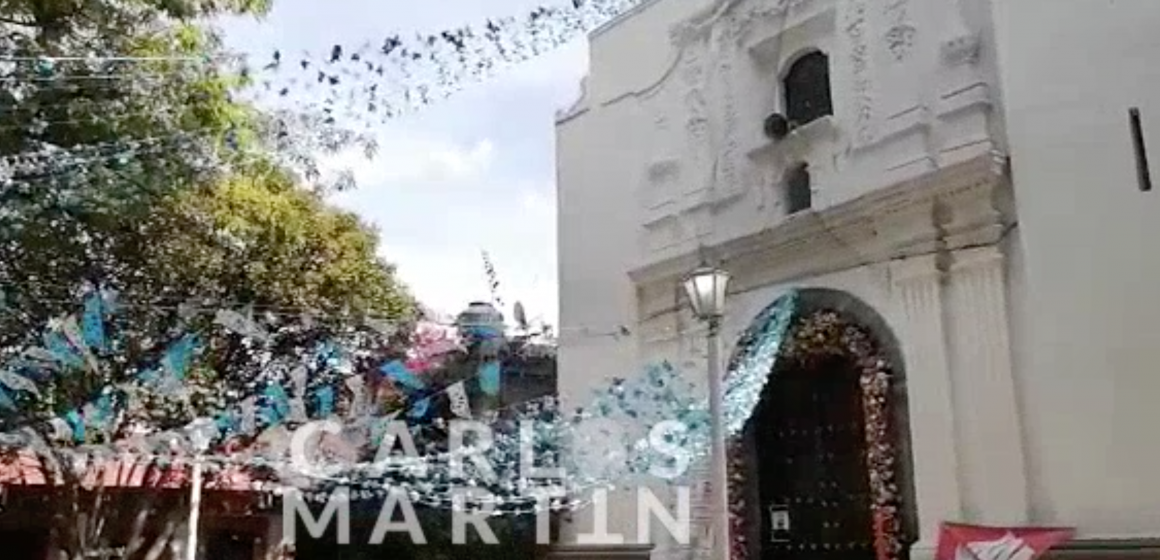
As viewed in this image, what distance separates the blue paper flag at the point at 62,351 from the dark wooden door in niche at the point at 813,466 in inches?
201

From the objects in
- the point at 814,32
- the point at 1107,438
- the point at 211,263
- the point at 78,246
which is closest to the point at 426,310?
the point at 211,263

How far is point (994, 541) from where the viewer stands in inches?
242

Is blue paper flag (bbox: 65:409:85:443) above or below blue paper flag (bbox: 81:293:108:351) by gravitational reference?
below

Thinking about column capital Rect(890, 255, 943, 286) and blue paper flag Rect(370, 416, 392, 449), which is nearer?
column capital Rect(890, 255, 943, 286)

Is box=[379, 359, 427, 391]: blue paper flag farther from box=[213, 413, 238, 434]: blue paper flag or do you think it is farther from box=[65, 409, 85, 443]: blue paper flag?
box=[65, 409, 85, 443]: blue paper flag

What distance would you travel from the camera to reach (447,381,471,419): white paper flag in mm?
8641

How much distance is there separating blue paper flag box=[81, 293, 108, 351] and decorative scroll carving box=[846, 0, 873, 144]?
5.61 meters

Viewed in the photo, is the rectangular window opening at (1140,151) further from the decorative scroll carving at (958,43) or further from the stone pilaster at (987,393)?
the decorative scroll carving at (958,43)

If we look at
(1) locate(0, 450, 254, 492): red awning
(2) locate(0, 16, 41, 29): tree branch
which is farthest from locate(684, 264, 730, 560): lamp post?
(1) locate(0, 450, 254, 492): red awning

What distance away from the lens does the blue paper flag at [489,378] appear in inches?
374

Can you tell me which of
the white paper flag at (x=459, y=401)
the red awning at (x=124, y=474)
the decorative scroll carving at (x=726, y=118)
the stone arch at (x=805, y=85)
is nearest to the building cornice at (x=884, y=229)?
the decorative scroll carving at (x=726, y=118)

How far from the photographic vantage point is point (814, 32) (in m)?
8.14

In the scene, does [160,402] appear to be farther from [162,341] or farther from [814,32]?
[814,32]

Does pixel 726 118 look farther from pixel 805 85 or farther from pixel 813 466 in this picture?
pixel 813 466
